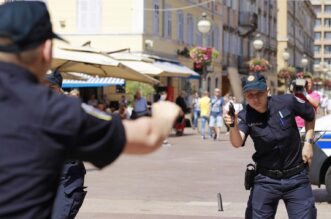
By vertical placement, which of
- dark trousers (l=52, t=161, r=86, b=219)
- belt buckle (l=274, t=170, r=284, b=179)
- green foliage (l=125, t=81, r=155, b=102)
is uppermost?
belt buckle (l=274, t=170, r=284, b=179)

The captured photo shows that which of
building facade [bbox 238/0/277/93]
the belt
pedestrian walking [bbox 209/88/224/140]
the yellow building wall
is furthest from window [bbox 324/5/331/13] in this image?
the belt

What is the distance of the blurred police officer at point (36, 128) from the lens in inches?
101

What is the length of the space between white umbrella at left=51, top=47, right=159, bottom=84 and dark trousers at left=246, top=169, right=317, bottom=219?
1279 centimetres

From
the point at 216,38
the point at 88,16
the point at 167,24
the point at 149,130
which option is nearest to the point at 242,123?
the point at 149,130

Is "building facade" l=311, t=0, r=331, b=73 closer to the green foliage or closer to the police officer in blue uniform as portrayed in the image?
the green foliage

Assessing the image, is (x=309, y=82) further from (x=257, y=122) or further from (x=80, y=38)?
(x=80, y=38)

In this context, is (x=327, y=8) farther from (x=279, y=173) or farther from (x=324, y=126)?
(x=279, y=173)

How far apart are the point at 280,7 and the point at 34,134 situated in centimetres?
8009

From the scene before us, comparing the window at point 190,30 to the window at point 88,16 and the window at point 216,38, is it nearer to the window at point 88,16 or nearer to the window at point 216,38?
the window at point 216,38

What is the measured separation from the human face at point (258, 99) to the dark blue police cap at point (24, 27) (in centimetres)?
345

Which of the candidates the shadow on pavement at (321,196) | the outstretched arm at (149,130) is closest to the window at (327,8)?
the shadow on pavement at (321,196)

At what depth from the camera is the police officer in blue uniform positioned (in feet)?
19.3

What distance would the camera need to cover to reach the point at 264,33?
6962 centimetres

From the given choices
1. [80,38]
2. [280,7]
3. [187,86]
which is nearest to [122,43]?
[80,38]
